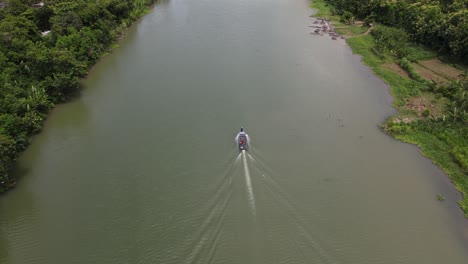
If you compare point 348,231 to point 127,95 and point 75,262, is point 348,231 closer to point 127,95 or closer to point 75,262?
point 75,262

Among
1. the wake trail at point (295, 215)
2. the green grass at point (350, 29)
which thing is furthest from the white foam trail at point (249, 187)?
the green grass at point (350, 29)

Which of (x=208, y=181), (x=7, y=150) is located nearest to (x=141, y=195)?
(x=208, y=181)

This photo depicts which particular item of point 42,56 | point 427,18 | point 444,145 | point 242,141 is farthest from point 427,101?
point 42,56

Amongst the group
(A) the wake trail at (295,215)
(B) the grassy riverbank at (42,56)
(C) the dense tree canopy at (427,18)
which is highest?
(C) the dense tree canopy at (427,18)

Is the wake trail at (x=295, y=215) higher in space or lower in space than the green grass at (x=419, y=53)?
lower

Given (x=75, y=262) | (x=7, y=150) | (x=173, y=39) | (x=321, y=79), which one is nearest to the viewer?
(x=75, y=262)

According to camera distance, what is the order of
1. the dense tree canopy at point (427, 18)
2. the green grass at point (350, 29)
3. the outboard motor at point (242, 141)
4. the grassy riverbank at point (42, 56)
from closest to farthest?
the outboard motor at point (242, 141) < the grassy riverbank at point (42, 56) < the dense tree canopy at point (427, 18) < the green grass at point (350, 29)

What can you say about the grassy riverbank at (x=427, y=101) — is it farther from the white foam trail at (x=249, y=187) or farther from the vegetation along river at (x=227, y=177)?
the white foam trail at (x=249, y=187)
